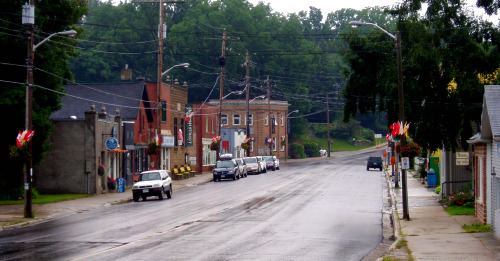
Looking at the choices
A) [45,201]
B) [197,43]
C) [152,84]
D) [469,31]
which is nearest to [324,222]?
[469,31]

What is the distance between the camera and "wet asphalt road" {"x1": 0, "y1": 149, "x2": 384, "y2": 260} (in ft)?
55.8

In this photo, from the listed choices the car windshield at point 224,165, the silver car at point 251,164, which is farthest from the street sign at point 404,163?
the silver car at point 251,164

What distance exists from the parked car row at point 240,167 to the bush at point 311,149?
3884cm

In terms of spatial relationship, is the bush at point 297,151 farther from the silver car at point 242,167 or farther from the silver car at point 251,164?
the silver car at point 242,167

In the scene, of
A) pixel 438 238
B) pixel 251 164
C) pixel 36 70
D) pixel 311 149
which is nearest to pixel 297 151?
pixel 311 149

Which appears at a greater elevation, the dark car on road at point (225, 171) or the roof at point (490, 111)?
the roof at point (490, 111)

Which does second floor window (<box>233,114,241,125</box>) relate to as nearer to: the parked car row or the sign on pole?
the parked car row

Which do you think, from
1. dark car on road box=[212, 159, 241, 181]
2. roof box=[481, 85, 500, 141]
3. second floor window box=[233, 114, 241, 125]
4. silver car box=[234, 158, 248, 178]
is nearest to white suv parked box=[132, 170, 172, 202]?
dark car on road box=[212, 159, 241, 181]

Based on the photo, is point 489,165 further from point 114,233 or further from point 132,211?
point 132,211

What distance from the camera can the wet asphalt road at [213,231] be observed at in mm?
17000

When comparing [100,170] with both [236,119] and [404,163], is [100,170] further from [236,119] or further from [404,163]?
[236,119]

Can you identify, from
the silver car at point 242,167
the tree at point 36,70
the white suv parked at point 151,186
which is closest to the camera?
the tree at point 36,70

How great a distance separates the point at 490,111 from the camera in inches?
803

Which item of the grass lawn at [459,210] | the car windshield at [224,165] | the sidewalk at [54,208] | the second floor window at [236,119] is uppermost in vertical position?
the second floor window at [236,119]
